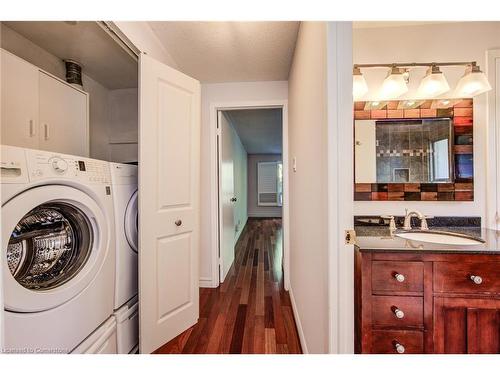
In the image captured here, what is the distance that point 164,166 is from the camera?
139cm

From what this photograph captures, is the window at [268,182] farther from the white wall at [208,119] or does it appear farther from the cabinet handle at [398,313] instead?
the cabinet handle at [398,313]

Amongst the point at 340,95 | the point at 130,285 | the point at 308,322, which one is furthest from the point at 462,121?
the point at 130,285

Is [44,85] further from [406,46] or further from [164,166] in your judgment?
[406,46]

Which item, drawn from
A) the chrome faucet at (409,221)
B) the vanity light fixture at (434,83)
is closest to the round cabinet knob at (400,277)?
the chrome faucet at (409,221)

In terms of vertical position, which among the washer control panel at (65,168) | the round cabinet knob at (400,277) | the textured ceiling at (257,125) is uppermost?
the textured ceiling at (257,125)

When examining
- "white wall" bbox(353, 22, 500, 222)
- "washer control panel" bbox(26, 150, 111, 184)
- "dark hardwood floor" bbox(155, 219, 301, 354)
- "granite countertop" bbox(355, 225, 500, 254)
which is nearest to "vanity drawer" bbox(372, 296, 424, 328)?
"granite countertop" bbox(355, 225, 500, 254)

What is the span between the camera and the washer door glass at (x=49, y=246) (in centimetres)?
83

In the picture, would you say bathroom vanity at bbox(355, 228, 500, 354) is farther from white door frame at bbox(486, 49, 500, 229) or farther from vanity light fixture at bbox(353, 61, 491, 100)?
vanity light fixture at bbox(353, 61, 491, 100)

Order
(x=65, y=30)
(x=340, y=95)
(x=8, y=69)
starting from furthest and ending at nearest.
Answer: (x=65, y=30) < (x=8, y=69) < (x=340, y=95)

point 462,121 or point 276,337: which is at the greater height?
point 462,121

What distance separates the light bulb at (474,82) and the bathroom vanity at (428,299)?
3.35ft

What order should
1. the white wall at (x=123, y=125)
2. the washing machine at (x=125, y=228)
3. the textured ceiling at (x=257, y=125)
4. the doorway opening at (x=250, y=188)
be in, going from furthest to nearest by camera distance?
the textured ceiling at (x=257, y=125) < the doorway opening at (x=250, y=188) < the white wall at (x=123, y=125) < the washing machine at (x=125, y=228)

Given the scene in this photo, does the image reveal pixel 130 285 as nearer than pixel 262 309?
Yes

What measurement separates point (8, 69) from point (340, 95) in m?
1.66
